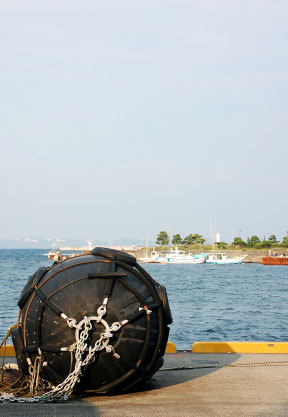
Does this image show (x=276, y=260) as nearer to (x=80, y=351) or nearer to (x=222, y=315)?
(x=222, y=315)

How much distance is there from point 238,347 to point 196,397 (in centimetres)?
376

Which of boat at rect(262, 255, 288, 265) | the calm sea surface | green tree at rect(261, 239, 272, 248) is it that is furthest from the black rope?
green tree at rect(261, 239, 272, 248)

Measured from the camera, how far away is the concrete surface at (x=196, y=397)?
19.5 ft

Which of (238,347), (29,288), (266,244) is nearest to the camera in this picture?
(29,288)

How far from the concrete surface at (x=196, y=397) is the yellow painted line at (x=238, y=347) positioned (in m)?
1.27

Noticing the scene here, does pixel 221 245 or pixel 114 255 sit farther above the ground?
pixel 221 245

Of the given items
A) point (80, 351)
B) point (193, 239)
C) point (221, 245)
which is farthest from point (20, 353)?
point (193, 239)

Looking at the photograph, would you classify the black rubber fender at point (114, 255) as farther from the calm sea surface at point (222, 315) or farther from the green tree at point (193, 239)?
the green tree at point (193, 239)

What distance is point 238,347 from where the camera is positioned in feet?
33.7

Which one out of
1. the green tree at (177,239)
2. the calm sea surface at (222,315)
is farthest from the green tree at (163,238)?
the calm sea surface at (222,315)

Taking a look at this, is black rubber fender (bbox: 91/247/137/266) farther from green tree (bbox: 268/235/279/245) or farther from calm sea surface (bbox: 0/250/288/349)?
green tree (bbox: 268/235/279/245)

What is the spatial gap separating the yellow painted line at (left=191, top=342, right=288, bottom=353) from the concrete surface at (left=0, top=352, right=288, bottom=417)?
1.27 m

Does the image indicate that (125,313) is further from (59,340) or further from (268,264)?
(268,264)

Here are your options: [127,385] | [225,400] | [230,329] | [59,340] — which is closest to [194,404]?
[225,400]
